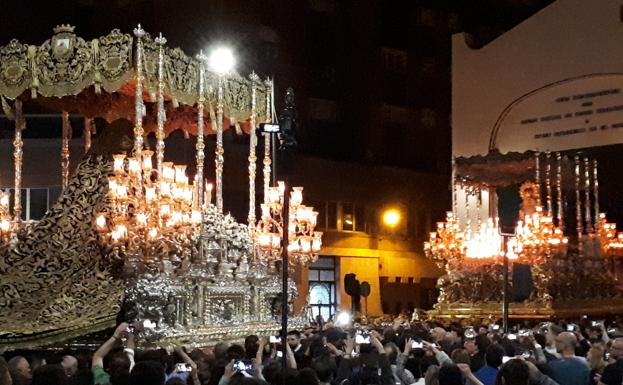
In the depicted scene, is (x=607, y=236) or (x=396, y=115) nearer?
(x=607, y=236)

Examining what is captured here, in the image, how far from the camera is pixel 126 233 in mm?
16562

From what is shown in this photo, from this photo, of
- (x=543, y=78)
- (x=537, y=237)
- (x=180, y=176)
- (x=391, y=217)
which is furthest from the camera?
(x=391, y=217)

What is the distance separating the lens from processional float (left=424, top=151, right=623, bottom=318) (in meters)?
26.5

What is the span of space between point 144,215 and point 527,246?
13.3 metres

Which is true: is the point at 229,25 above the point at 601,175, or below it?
above

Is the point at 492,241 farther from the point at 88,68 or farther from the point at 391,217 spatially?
the point at 88,68

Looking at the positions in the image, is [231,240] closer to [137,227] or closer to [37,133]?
[137,227]

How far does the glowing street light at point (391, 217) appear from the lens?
130ft

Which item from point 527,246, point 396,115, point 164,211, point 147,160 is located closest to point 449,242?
point 527,246

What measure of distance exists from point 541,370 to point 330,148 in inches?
1186

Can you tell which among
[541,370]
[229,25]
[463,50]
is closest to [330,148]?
[229,25]

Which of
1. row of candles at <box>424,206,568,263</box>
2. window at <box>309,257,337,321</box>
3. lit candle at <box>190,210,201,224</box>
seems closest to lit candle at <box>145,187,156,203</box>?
lit candle at <box>190,210,201,224</box>

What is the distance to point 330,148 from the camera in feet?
129

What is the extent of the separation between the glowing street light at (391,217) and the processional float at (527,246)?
31.4 feet
